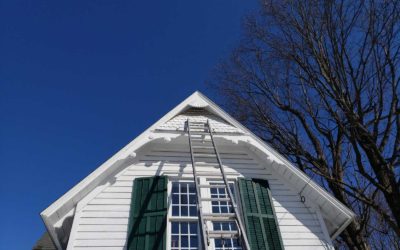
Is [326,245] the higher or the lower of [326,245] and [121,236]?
the lower

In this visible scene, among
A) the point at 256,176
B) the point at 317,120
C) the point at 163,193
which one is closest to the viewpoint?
the point at 163,193

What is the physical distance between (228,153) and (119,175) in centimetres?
248

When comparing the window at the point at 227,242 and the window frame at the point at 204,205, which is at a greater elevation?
the window frame at the point at 204,205

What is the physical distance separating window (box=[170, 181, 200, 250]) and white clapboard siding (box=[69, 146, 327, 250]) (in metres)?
0.33

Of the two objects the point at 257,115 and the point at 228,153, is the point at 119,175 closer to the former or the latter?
the point at 228,153

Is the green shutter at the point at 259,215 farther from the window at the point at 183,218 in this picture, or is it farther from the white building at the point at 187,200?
the window at the point at 183,218

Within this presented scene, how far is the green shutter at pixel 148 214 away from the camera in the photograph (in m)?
4.63

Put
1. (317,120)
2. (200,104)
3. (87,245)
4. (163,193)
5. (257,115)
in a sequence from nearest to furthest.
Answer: (87,245), (163,193), (200,104), (317,120), (257,115)

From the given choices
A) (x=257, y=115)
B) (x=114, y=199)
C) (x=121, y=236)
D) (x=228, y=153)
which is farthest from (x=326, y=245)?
(x=257, y=115)

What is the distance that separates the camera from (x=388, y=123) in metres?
6.39

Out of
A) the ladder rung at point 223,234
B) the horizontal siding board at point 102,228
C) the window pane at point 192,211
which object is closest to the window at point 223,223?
the window pane at point 192,211

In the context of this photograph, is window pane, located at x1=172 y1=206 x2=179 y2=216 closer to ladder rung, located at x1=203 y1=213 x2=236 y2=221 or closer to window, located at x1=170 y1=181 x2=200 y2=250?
window, located at x1=170 y1=181 x2=200 y2=250

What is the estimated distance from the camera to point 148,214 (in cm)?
502

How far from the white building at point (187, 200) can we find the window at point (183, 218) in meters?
0.02
